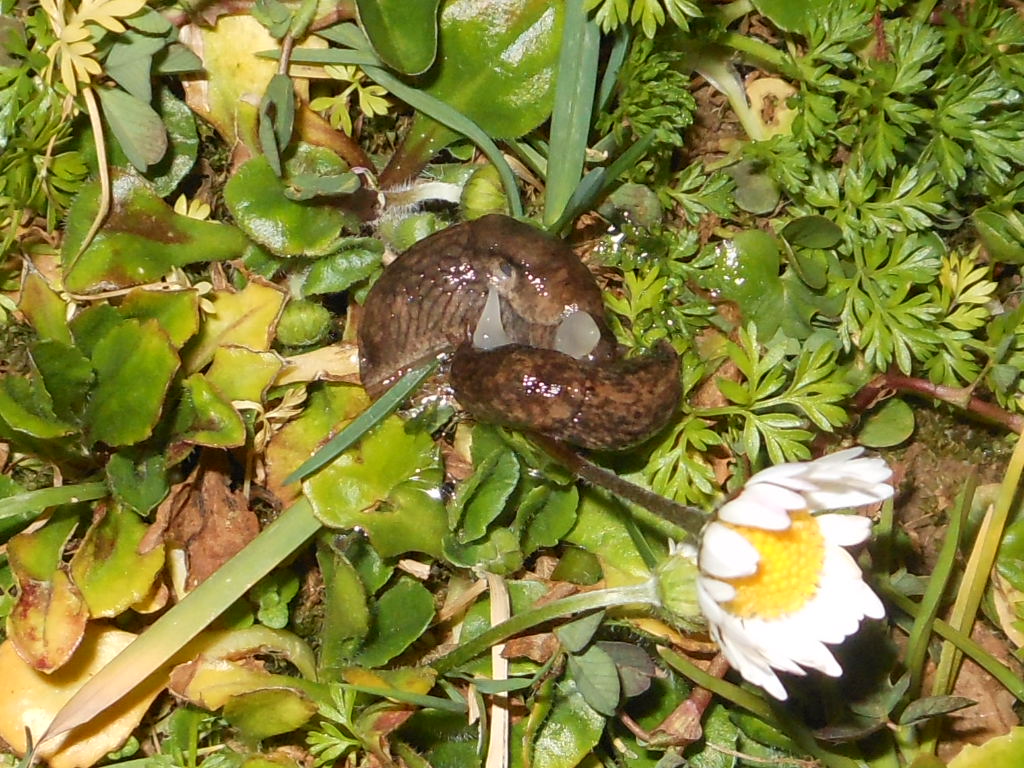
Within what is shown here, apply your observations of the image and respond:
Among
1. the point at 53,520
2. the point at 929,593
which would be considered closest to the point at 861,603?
the point at 929,593

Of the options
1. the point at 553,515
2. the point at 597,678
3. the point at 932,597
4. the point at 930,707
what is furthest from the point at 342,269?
the point at 930,707

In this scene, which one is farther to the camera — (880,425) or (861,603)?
(880,425)

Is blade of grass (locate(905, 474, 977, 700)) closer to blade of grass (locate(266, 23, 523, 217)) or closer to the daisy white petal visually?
the daisy white petal

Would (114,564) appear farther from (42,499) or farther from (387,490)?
(387,490)

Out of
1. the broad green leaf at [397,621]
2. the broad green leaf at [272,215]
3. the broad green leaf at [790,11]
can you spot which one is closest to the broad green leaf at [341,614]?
the broad green leaf at [397,621]

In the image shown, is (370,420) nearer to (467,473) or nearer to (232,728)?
(467,473)
